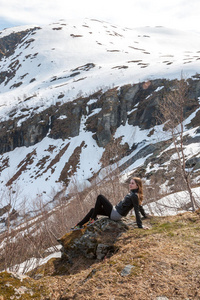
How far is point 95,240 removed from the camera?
20.0 feet

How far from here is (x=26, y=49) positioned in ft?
430

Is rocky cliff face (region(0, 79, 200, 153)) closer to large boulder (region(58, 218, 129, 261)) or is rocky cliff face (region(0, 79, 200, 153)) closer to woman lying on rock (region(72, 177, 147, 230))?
woman lying on rock (region(72, 177, 147, 230))

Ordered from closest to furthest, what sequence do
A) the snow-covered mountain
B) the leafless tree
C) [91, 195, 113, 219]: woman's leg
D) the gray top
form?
the gray top < [91, 195, 113, 219]: woman's leg < the leafless tree < the snow-covered mountain

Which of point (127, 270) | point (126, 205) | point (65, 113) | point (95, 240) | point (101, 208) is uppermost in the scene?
point (127, 270)

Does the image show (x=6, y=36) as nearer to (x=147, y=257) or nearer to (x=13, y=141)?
(x=13, y=141)

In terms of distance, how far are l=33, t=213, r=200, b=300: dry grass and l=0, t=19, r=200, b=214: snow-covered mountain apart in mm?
5352

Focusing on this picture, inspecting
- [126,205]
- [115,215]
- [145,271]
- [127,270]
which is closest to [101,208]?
[115,215]

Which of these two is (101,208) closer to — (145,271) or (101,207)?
(101,207)

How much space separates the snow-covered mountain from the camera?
4357 centimetres

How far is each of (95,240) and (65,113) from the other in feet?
187

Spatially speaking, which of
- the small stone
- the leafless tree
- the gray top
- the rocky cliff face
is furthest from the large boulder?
the rocky cliff face

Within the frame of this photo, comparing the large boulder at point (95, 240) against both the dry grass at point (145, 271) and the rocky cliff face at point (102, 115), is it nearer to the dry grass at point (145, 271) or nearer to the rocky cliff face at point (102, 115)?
the dry grass at point (145, 271)

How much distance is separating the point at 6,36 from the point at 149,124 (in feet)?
578

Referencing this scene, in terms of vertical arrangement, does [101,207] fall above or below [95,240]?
above
